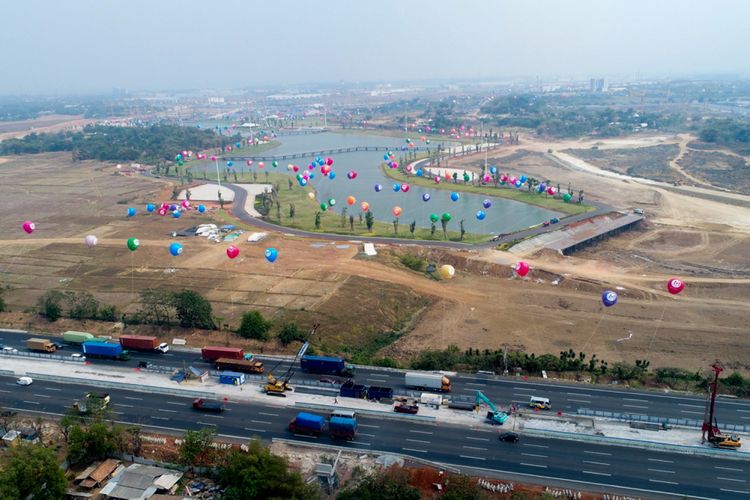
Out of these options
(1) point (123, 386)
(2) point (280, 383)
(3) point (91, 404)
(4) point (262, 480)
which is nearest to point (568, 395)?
(2) point (280, 383)

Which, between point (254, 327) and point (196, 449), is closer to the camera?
point (196, 449)

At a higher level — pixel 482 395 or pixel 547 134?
pixel 547 134

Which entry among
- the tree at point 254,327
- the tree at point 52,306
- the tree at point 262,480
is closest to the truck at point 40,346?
the tree at point 52,306

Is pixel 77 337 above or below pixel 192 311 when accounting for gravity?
below

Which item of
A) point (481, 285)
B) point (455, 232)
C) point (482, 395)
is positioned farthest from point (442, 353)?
point (455, 232)

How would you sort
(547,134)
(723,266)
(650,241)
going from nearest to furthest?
(723,266) < (650,241) < (547,134)

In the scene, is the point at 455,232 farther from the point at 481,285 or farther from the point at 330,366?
the point at 330,366

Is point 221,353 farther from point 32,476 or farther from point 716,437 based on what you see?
point 716,437

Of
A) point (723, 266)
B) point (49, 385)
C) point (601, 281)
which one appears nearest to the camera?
point (49, 385)
